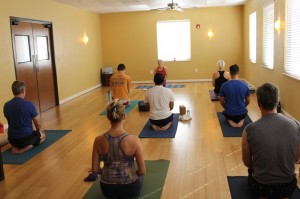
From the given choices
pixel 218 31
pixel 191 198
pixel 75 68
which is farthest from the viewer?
pixel 218 31

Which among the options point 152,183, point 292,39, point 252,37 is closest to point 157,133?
point 152,183

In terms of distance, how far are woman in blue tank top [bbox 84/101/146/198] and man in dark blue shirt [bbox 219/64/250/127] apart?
2750 mm

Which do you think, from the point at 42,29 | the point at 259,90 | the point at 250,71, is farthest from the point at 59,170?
the point at 250,71

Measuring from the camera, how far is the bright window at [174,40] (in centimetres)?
1108

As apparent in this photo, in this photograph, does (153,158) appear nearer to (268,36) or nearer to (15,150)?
(15,150)

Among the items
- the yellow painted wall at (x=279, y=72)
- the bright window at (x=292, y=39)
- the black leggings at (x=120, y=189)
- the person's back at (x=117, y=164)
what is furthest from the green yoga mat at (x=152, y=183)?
the bright window at (x=292, y=39)

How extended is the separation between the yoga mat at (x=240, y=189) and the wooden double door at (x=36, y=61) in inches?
183

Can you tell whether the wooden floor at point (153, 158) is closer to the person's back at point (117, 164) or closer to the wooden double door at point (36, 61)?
the person's back at point (117, 164)

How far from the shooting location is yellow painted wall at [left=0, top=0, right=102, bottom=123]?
582 cm

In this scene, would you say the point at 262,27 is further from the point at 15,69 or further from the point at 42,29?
the point at 15,69

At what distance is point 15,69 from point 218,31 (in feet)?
22.8

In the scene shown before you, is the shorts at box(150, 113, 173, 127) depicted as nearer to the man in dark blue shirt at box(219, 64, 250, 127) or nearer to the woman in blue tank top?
the man in dark blue shirt at box(219, 64, 250, 127)

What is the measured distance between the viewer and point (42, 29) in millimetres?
7363

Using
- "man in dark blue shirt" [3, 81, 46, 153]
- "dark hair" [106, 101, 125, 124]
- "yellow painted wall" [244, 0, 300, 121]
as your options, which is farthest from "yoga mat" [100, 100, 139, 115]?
"dark hair" [106, 101, 125, 124]
